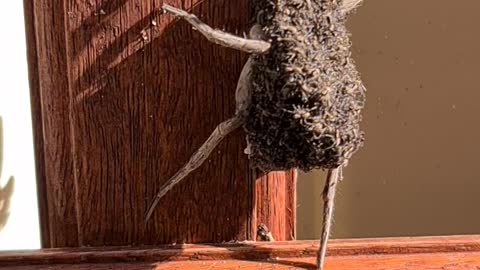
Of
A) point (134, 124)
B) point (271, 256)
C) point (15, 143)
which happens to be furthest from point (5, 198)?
point (271, 256)

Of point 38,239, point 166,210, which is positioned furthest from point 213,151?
point 38,239

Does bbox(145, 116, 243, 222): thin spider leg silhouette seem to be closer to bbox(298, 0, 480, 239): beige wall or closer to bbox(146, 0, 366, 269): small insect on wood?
bbox(146, 0, 366, 269): small insect on wood

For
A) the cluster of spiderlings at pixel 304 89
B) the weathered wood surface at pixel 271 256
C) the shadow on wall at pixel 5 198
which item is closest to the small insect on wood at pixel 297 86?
the cluster of spiderlings at pixel 304 89

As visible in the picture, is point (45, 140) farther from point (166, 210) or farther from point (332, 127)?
point (332, 127)

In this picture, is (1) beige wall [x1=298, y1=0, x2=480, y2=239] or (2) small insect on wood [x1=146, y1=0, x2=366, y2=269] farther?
(1) beige wall [x1=298, y1=0, x2=480, y2=239]

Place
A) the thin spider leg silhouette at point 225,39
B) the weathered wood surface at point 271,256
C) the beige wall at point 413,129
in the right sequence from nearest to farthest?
the thin spider leg silhouette at point 225,39, the weathered wood surface at point 271,256, the beige wall at point 413,129

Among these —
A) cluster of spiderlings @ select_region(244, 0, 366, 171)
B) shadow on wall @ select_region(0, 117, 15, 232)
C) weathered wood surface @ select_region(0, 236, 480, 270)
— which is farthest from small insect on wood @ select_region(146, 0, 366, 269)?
shadow on wall @ select_region(0, 117, 15, 232)

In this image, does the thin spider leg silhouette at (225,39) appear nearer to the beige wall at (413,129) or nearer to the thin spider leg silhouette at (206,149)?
the thin spider leg silhouette at (206,149)
